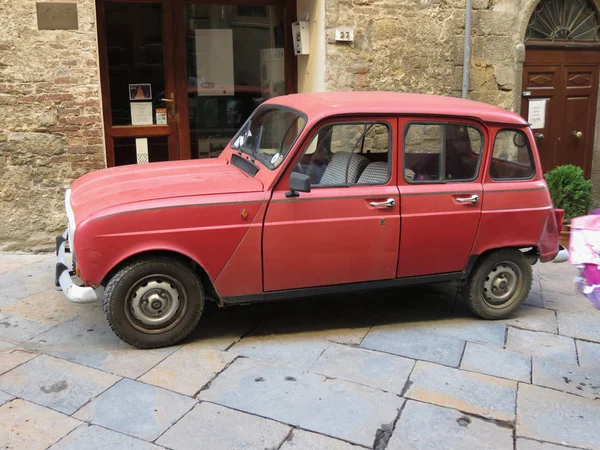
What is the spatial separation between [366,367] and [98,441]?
1.74 meters

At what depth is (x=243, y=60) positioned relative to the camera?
7.96 m

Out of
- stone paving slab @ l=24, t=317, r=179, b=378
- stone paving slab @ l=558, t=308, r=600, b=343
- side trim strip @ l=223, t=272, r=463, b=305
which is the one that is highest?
side trim strip @ l=223, t=272, r=463, b=305

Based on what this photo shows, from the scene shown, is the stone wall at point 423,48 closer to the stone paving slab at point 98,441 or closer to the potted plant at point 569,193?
the potted plant at point 569,193

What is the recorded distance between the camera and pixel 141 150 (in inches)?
292

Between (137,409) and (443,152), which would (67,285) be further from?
(443,152)

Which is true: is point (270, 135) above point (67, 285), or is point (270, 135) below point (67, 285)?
above

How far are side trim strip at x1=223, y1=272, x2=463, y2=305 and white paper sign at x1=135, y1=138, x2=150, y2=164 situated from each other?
139 inches

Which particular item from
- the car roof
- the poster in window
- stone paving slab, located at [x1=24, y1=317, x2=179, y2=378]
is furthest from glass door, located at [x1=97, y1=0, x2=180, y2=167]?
stone paving slab, located at [x1=24, y1=317, x2=179, y2=378]

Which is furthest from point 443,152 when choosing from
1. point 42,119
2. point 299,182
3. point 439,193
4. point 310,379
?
point 42,119

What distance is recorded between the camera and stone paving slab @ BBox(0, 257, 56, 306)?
5.46 m

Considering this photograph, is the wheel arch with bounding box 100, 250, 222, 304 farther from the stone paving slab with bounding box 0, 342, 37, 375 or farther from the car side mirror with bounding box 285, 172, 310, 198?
the car side mirror with bounding box 285, 172, 310, 198

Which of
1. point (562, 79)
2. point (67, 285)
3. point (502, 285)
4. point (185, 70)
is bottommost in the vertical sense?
point (502, 285)

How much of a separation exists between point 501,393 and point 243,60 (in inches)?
214

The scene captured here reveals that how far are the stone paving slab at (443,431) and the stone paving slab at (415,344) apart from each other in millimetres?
690
